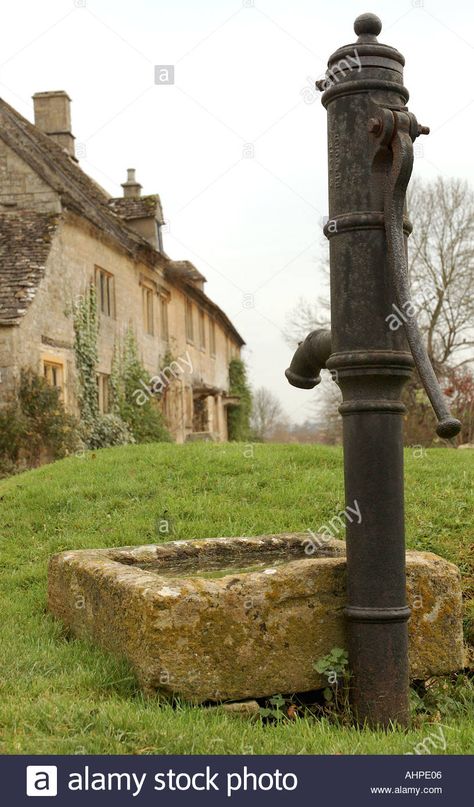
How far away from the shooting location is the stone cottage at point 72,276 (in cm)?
1530

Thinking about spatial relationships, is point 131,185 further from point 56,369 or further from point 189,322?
point 56,369

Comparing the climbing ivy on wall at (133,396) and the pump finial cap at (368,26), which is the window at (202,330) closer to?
the climbing ivy on wall at (133,396)

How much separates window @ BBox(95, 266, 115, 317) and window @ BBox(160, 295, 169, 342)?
13.5ft

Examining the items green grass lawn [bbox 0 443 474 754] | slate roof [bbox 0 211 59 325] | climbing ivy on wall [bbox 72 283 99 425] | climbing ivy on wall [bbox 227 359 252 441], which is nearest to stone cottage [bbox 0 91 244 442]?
slate roof [bbox 0 211 59 325]

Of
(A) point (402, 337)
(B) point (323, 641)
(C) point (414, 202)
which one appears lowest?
(B) point (323, 641)

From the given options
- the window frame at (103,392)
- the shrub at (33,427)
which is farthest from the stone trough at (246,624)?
the window frame at (103,392)

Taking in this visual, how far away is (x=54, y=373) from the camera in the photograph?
1642 centimetres

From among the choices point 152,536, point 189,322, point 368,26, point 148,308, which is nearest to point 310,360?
point 368,26

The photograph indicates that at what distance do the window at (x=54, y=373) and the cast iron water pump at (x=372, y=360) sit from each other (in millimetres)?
12645

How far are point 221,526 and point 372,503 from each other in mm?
3455

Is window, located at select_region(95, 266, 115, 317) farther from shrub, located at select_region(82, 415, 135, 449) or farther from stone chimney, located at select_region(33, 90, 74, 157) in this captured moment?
stone chimney, located at select_region(33, 90, 74, 157)

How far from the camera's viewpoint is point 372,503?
11.4ft
